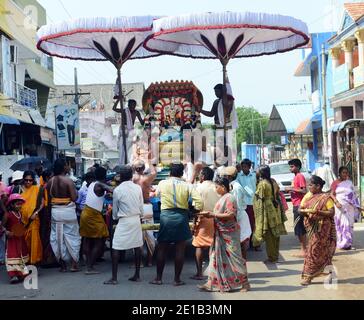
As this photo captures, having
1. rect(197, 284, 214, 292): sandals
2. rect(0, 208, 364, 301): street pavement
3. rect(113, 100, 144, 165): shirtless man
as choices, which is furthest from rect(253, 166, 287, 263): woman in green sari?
rect(113, 100, 144, 165): shirtless man

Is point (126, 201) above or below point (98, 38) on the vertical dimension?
below

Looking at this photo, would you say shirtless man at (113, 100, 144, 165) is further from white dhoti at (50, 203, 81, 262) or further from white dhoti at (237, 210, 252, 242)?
white dhoti at (237, 210, 252, 242)

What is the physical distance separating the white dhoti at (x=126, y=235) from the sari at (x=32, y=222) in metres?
1.81

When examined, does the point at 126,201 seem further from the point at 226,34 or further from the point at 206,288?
the point at 226,34

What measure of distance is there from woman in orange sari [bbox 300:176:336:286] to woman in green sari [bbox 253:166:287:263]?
4.97 ft

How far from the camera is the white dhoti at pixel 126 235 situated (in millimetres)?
8031

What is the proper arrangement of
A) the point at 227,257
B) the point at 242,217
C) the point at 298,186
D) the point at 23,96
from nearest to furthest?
1. the point at 227,257
2. the point at 242,217
3. the point at 298,186
4. the point at 23,96

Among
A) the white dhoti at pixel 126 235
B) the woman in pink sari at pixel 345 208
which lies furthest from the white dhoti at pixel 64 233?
the woman in pink sari at pixel 345 208

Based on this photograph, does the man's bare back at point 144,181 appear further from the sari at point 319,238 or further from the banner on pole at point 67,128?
the banner on pole at point 67,128

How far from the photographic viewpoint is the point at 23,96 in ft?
79.0

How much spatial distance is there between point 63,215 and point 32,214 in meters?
0.51

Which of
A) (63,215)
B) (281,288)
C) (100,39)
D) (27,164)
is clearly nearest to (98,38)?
(100,39)

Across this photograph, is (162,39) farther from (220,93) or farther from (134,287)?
(134,287)

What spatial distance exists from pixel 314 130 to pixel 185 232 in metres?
26.6
